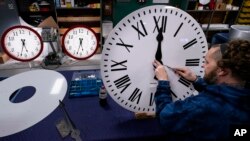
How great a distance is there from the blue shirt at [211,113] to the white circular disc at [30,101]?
1.52 ft

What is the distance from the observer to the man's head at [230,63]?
780 millimetres

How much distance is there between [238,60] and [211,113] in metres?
0.27

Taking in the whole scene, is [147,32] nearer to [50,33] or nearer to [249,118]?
[249,118]

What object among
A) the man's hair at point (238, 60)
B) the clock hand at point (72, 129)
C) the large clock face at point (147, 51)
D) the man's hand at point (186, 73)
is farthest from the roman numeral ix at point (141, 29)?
the clock hand at point (72, 129)

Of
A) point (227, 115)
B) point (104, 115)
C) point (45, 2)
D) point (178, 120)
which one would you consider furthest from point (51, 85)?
point (45, 2)

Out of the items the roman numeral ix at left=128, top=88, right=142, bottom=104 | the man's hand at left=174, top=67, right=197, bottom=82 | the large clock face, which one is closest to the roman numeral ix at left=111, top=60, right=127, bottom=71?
the large clock face

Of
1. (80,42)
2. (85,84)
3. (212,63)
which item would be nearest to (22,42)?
(80,42)

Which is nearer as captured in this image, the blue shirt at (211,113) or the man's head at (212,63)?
the blue shirt at (211,113)

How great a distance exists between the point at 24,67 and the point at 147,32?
128 cm

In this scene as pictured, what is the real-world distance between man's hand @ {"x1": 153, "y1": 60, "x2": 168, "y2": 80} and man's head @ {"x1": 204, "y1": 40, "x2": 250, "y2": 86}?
8.7 inches

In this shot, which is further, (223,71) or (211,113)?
(223,71)

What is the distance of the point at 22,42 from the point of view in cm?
104

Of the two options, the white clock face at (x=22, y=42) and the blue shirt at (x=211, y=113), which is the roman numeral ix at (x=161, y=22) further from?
the white clock face at (x=22, y=42)

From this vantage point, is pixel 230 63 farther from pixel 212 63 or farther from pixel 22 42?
pixel 22 42
